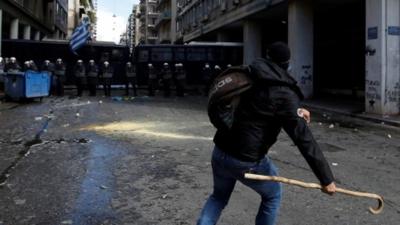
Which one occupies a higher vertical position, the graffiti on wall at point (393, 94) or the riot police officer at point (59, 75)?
the riot police officer at point (59, 75)

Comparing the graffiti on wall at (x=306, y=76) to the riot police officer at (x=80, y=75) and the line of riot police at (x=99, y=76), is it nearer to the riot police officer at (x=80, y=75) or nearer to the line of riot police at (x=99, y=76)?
the line of riot police at (x=99, y=76)

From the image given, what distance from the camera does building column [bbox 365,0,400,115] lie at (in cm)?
1683

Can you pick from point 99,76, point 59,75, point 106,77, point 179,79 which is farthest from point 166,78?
point 59,75

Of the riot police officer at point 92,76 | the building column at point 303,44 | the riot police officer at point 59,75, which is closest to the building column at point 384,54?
the building column at point 303,44

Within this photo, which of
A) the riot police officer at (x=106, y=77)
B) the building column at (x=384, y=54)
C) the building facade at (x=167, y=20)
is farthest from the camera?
the building facade at (x=167, y=20)

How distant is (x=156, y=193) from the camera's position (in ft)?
21.3

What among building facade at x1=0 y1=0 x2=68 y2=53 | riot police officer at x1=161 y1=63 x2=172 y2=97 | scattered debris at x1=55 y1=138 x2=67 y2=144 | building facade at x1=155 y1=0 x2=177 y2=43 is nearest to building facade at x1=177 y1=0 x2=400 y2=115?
riot police officer at x1=161 y1=63 x2=172 y2=97

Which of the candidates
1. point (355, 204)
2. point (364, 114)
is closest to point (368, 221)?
point (355, 204)

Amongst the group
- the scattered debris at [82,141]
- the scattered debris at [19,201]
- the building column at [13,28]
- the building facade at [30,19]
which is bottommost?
the scattered debris at [19,201]

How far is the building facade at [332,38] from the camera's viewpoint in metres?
17.0

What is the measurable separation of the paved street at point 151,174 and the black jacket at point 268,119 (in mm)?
1837

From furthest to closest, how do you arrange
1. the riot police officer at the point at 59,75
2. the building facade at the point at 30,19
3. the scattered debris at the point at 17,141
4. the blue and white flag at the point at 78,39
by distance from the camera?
1. the building facade at the point at 30,19
2. the blue and white flag at the point at 78,39
3. the riot police officer at the point at 59,75
4. the scattered debris at the point at 17,141

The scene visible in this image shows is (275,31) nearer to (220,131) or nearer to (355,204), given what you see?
(355,204)

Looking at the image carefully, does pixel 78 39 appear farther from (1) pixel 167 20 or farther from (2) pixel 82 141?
(1) pixel 167 20
